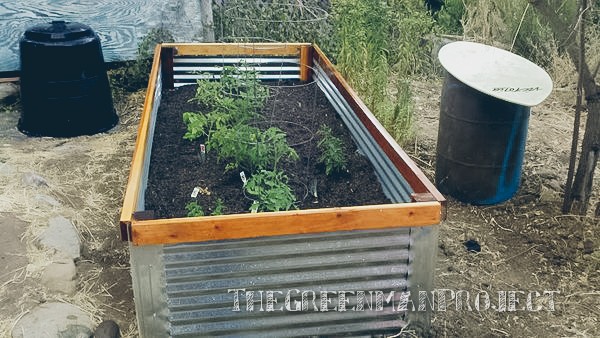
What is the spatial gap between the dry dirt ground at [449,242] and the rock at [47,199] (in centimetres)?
4

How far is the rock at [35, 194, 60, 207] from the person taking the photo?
3.77 meters

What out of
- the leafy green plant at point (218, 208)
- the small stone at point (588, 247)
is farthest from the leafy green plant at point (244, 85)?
the small stone at point (588, 247)

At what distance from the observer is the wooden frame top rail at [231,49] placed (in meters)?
5.04

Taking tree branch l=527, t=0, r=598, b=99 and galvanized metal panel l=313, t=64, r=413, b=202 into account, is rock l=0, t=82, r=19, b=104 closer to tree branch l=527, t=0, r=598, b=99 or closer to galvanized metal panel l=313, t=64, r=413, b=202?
galvanized metal panel l=313, t=64, r=413, b=202

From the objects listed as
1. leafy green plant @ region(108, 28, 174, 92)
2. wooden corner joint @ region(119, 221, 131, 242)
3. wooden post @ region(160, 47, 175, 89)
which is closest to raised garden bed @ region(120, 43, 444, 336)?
wooden corner joint @ region(119, 221, 131, 242)

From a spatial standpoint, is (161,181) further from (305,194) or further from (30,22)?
(30,22)

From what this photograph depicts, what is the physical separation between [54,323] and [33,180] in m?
1.60

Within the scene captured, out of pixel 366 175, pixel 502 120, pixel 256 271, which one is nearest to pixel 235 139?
pixel 366 175

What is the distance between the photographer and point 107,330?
9.05 ft

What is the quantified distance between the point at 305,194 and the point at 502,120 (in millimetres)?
1518

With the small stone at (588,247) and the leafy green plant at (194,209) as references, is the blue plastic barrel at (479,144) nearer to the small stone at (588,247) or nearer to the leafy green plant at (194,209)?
the small stone at (588,247)

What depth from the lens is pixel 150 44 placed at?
6172mm

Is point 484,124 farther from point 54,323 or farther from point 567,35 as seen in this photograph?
point 54,323

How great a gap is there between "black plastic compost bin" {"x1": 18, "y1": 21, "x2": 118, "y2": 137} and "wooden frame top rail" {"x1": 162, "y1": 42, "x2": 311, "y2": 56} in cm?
67
